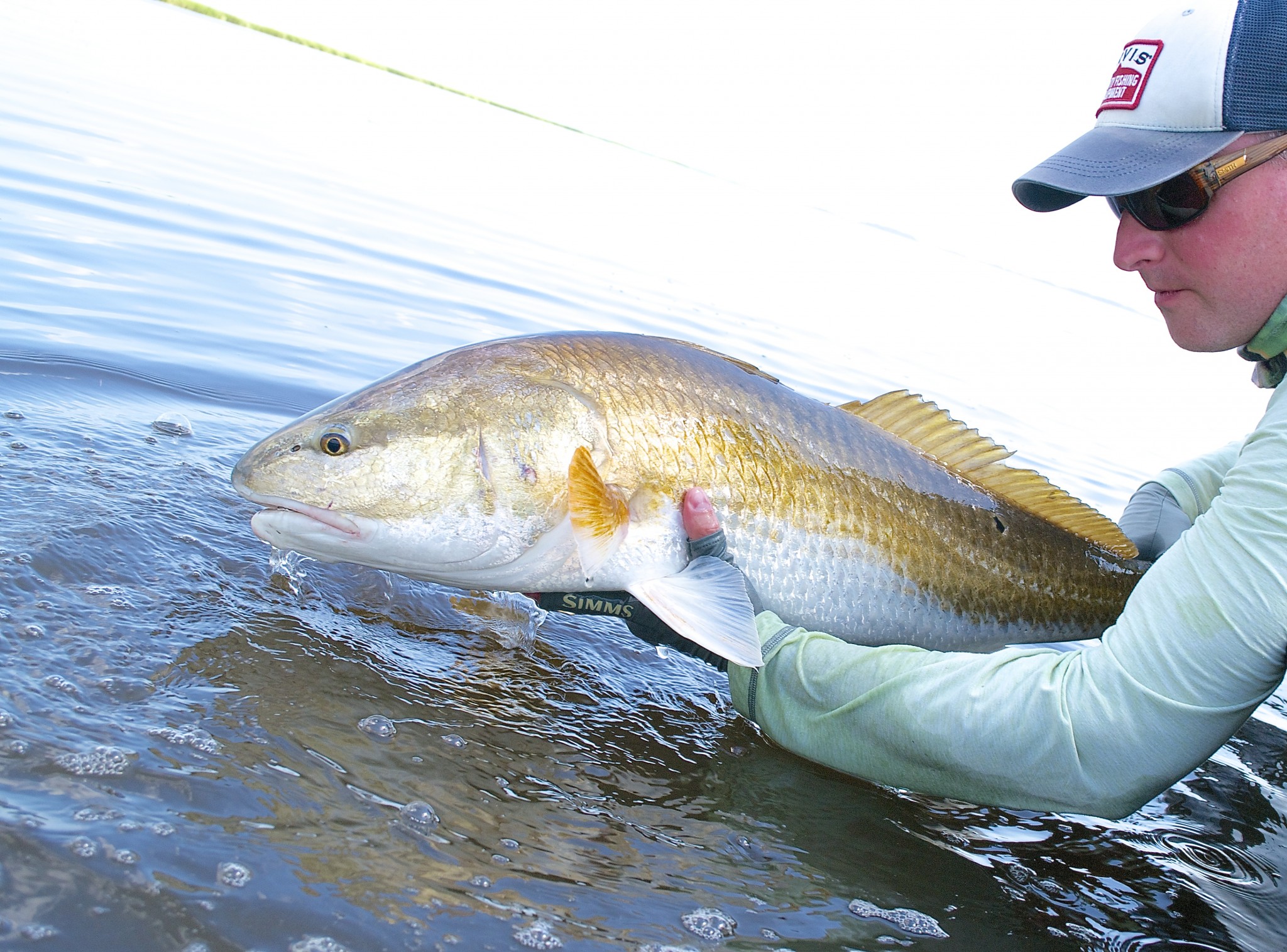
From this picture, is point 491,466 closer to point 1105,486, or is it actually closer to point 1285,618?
point 1285,618

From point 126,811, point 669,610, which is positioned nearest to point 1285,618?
point 669,610

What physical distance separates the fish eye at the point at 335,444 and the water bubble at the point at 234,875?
123 cm

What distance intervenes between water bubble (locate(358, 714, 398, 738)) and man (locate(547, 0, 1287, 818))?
1016 millimetres

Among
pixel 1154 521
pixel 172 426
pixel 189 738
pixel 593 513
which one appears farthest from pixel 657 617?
pixel 172 426

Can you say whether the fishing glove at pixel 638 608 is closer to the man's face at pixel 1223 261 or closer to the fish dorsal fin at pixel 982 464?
the fish dorsal fin at pixel 982 464

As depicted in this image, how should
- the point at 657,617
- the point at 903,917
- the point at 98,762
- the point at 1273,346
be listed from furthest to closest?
1. the point at 657,617
2. the point at 1273,346
3. the point at 903,917
4. the point at 98,762

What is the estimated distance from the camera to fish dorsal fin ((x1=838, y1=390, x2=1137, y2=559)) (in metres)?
3.56

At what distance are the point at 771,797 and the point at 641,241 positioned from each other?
17.3m

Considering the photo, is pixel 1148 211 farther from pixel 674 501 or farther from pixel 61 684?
pixel 61 684

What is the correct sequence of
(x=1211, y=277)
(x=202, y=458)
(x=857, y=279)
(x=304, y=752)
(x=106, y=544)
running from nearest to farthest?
(x=304, y=752), (x=1211, y=277), (x=106, y=544), (x=202, y=458), (x=857, y=279)

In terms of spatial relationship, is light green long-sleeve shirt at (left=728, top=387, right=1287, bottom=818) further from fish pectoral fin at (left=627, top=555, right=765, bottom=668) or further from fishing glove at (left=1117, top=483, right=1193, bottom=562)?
fishing glove at (left=1117, top=483, right=1193, bottom=562)

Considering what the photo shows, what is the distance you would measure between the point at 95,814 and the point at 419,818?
67 centimetres

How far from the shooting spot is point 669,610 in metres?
2.90

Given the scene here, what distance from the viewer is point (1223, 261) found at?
2.68 metres
